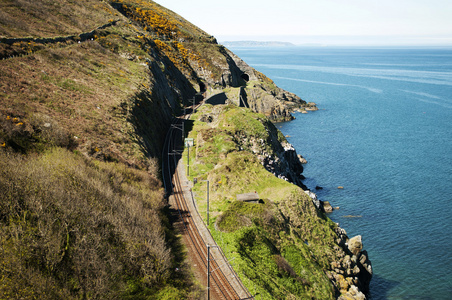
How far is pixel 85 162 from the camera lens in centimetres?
3494

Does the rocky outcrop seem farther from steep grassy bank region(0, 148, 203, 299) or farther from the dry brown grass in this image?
the dry brown grass

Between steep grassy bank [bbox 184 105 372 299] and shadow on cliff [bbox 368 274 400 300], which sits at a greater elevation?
steep grassy bank [bbox 184 105 372 299]

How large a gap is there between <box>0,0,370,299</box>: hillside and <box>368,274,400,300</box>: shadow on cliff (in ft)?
29.9

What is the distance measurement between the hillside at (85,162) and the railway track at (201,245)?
1.77m

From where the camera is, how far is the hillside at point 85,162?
21.3 metres

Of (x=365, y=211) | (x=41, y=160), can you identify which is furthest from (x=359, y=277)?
(x=41, y=160)

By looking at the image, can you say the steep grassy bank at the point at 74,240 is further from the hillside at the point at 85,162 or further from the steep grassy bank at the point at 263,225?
the steep grassy bank at the point at 263,225

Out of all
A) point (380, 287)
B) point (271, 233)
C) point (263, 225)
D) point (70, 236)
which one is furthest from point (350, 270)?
point (70, 236)

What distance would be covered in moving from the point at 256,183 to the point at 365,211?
3033 cm

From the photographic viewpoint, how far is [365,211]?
6306 cm

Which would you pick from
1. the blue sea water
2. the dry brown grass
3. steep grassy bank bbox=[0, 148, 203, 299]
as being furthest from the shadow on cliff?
the dry brown grass

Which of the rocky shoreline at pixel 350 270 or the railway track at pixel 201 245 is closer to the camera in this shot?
the railway track at pixel 201 245

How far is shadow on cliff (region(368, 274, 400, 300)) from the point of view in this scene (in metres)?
42.6

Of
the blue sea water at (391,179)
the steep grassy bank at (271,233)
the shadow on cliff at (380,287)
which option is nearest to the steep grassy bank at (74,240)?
the steep grassy bank at (271,233)
